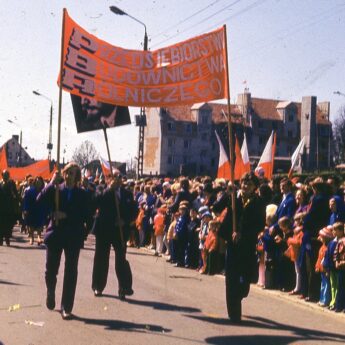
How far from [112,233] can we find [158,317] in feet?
6.78

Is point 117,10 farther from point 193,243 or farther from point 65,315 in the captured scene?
point 65,315

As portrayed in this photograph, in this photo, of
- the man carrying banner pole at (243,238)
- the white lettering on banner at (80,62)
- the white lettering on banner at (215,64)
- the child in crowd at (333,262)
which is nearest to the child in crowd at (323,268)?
the child in crowd at (333,262)

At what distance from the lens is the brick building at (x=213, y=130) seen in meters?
95.6

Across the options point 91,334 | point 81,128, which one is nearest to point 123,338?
point 91,334

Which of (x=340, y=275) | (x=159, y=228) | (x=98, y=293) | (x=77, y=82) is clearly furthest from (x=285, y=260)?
(x=159, y=228)

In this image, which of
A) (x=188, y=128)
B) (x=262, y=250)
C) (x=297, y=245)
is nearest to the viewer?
(x=297, y=245)

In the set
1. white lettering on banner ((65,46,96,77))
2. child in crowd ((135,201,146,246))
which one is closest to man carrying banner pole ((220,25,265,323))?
white lettering on banner ((65,46,96,77))

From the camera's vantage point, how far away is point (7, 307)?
9750 millimetres

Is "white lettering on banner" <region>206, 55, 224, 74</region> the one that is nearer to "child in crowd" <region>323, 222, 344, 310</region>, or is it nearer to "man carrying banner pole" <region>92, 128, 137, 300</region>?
"man carrying banner pole" <region>92, 128, 137, 300</region>

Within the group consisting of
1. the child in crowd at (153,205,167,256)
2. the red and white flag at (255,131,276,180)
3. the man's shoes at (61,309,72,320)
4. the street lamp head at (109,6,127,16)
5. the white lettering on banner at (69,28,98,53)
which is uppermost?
the street lamp head at (109,6,127,16)

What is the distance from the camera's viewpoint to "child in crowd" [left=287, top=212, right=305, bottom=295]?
12.2 meters

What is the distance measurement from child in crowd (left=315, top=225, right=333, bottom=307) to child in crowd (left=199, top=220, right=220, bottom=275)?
381cm

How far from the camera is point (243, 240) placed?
947cm

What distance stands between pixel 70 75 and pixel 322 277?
4648 millimetres
